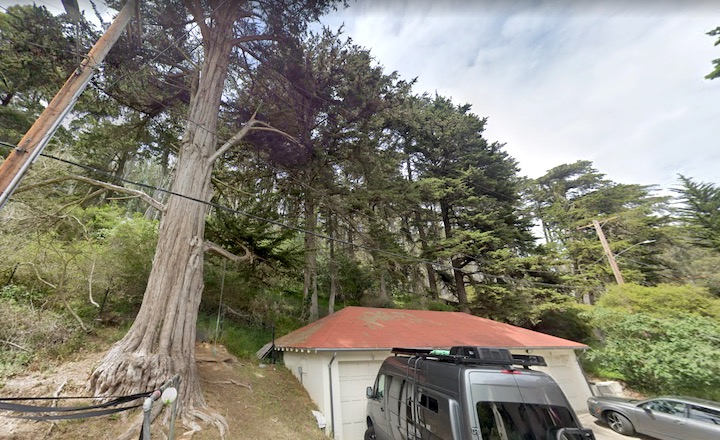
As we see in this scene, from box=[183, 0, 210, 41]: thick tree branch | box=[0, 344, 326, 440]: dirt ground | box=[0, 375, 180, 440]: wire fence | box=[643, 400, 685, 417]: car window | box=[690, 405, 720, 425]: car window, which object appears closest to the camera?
box=[0, 375, 180, 440]: wire fence

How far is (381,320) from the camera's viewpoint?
1040 cm

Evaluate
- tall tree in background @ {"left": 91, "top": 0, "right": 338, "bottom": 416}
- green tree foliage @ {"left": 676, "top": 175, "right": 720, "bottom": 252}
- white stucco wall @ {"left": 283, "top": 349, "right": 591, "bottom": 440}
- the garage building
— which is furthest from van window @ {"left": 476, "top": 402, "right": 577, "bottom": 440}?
green tree foliage @ {"left": 676, "top": 175, "right": 720, "bottom": 252}

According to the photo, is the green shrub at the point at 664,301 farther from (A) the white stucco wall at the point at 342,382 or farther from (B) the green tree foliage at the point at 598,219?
(A) the white stucco wall at the point at 342,382

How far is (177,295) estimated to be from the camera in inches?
230

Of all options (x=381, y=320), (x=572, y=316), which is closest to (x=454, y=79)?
(x=381, y=320)

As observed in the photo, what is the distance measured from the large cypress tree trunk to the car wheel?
12059 millimetres

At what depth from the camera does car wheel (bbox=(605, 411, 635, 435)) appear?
8.12 meters

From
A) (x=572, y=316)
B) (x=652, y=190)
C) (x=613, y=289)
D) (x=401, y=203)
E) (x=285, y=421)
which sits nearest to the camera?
(x=285, y=421)

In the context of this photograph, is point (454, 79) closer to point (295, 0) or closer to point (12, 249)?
point (295, 0)

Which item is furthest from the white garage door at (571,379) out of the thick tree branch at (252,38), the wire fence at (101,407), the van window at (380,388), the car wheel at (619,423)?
the thick tree branch at (252,38)

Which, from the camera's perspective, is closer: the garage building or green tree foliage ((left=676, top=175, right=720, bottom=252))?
the garage building

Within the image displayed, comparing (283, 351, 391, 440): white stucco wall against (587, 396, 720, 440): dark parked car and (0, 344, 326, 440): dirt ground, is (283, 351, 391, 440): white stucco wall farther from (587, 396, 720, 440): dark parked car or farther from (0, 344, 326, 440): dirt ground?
(587, 396, 720, 440): dark parked car

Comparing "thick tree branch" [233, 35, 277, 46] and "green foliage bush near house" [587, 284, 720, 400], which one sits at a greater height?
"thick tree branch" [233, 35, 277, 46]

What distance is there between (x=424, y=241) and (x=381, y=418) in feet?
43.7
